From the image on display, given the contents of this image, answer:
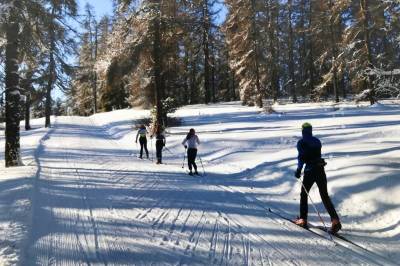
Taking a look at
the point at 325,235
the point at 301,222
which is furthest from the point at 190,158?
the point at 325,235

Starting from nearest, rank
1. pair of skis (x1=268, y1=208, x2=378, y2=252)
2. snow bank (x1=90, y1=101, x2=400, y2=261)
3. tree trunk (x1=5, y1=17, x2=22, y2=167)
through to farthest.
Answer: pair of skis (x1=268, y1=208, x2=378, y2=252), snow bank (x1=90, y1=101, x2=400, y2=261), tree trunk (x1=5, y1=17, x2=22, y2=167)

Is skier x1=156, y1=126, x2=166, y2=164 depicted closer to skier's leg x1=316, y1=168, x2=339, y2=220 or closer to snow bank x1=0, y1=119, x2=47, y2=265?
snow bank x1=0, y1=119, x2=47, y2=265

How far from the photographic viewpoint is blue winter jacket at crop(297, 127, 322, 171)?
28.0 ft

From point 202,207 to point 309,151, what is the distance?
2736 mm

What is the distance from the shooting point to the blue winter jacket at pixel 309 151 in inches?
336

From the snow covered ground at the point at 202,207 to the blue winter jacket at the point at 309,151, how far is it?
4.06 feet

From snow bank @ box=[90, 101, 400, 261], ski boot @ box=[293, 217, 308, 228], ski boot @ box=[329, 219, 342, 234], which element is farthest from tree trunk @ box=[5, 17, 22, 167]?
ski boot @ box=[329, 219, 342, 234]

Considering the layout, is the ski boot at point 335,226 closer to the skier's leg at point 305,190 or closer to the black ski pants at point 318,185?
the black ski pants at point 318,185

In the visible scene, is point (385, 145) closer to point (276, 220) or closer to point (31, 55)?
point (276, 220)

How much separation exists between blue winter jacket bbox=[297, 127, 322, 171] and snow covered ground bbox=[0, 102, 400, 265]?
1.24m

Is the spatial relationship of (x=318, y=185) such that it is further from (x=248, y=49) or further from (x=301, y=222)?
(x=248, y=49)

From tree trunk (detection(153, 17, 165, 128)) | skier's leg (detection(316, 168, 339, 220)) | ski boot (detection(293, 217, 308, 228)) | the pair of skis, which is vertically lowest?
the pair of skis

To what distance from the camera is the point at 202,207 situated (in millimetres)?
9938

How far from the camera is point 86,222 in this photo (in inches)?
331
